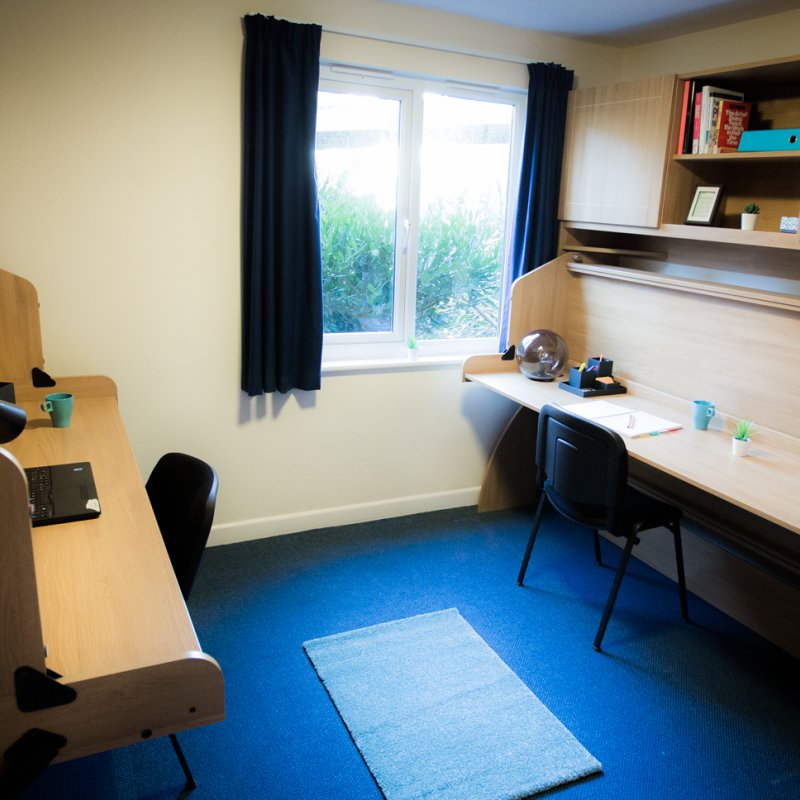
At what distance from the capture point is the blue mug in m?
2.63

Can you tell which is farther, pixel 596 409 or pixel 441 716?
pixel 596 409

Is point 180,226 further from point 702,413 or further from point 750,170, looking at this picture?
point 750,170

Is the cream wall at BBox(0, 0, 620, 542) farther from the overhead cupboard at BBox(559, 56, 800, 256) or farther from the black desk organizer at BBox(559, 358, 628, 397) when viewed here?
the black desk organizer at BBox(559, 358, 628, 397)

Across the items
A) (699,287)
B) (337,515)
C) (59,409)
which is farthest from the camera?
(337,515)

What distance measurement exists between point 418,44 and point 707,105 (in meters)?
1.19

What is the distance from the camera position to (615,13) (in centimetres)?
292

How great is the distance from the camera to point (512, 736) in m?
2.10

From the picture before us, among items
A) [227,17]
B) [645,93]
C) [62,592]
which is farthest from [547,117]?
[62,592]

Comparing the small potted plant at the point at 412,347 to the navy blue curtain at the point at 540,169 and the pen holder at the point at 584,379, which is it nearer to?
the navy blue curtain at the point at 540,169

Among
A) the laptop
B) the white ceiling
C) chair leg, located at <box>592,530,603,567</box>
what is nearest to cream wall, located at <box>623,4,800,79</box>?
the white ceiling

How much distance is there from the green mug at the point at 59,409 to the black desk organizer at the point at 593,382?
194 centimetres

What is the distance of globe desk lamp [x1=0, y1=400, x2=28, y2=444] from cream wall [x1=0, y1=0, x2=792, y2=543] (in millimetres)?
1624

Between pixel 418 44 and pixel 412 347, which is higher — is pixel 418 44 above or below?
above

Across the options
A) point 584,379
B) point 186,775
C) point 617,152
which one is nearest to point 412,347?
point 584,379
